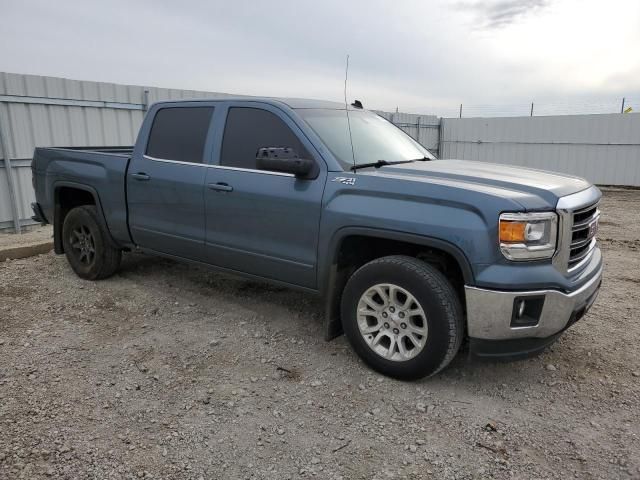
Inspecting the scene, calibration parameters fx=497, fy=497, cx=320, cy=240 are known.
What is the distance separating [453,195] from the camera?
121 inches

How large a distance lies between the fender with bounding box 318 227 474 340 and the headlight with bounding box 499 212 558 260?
263 millimetres

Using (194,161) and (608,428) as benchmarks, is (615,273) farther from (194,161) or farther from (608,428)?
(194,161)

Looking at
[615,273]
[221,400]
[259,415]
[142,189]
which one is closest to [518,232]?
[259,415]

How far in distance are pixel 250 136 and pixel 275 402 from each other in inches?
82.9

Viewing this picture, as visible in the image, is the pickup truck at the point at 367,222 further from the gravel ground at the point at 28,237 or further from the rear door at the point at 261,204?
the gravel ground at the point at 28,237

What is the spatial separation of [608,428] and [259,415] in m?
2.07

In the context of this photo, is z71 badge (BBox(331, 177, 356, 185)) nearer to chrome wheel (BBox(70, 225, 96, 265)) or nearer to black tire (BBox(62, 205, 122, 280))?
black tire (BBox(62, 205, 122, 280))

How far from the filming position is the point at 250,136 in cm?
407

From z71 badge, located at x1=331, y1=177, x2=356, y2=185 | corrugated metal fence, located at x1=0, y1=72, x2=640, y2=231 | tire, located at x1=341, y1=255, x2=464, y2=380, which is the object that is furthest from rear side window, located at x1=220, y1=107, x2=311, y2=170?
corrugated metal fence, located at x1=0, y1=72, x2=640, y2=231

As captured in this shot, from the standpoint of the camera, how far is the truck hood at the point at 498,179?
3026mm

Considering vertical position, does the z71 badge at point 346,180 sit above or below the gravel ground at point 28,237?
above

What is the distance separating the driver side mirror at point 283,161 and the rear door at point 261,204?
112mm

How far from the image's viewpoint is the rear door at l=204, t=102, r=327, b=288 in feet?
12.0

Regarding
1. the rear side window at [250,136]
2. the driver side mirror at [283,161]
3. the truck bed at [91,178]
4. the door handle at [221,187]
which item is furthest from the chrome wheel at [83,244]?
the driver side mirror at [283,161]
